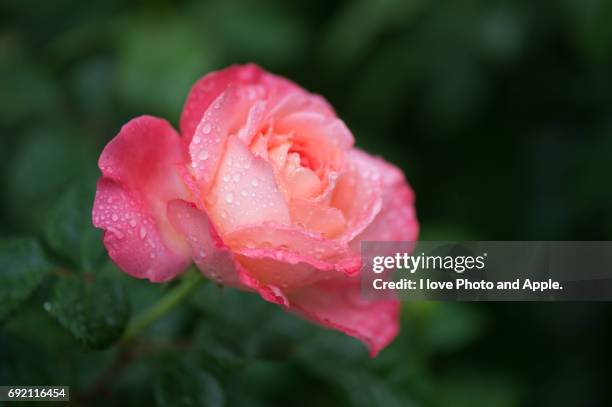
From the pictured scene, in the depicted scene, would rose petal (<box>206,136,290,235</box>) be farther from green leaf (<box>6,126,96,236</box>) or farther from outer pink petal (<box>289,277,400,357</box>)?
green leaf (<box>6,126,96,236</box>)

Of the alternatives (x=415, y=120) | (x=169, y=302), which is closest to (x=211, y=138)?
(x=169, y=302)

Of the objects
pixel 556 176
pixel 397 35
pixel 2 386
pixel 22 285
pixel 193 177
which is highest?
pixel 397 35

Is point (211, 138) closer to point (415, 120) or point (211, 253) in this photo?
point (211, 253)

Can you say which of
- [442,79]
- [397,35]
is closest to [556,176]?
[442,79]

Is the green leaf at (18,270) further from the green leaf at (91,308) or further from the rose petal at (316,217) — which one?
the rose petal at (316,217)

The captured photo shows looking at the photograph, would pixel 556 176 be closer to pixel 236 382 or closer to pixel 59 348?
pixel 236 382

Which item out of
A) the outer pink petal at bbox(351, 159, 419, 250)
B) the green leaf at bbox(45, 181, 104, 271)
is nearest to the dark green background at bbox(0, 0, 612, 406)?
the green leaf at bbox(45, 181, 104, 271)

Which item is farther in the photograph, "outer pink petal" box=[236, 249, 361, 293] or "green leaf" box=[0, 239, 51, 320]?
"green leaf" box=[0, 239, 51, 320]
